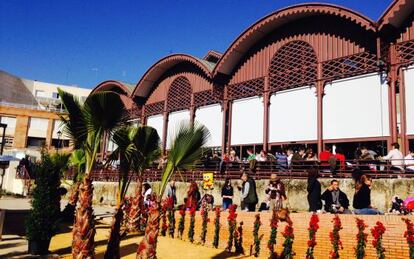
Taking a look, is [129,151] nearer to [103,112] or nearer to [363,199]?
[103,112]

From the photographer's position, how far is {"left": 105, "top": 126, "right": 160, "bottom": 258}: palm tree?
8.66m

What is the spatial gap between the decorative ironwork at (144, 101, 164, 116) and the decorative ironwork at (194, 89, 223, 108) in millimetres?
3750

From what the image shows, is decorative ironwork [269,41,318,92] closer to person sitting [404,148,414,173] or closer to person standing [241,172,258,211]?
person sitting [404,148,414,173]

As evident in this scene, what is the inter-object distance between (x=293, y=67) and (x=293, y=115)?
2285mm

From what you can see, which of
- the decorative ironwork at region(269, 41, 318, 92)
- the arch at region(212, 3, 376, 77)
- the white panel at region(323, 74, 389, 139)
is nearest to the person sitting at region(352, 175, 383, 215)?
the white panel at region(323, 74, 389, 139)

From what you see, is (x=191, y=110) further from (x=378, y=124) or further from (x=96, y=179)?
(x=378, y=124)

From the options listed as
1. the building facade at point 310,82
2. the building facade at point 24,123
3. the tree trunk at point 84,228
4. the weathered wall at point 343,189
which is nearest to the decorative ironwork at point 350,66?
the building facade at point 310,82

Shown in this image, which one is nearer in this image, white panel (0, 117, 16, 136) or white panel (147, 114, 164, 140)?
white panel (147, 114, 164, 140)

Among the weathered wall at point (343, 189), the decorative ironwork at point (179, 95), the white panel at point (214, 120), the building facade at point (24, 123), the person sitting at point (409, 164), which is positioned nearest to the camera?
the weathered wall at point (343, 189)

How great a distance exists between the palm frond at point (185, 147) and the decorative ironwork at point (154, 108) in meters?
18.5

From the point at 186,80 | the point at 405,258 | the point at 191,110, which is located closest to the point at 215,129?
the point at 191,110

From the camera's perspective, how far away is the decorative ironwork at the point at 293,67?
17.5 metres

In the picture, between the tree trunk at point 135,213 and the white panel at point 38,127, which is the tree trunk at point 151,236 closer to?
the tree trunk at point 135,213

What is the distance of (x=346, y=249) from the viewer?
8477 millimetres
